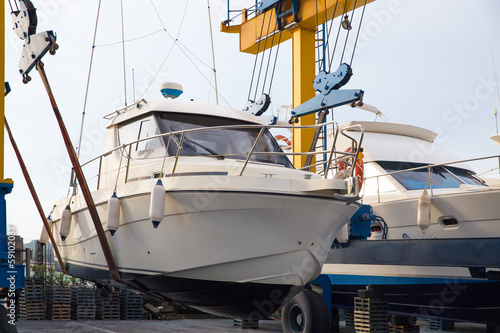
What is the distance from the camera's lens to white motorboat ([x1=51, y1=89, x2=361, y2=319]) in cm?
618

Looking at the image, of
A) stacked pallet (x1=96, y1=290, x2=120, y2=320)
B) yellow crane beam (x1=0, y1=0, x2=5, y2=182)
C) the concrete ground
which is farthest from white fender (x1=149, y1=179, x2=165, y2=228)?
stacked pallet (x1=96, y1=290, x2=120, y2=320)

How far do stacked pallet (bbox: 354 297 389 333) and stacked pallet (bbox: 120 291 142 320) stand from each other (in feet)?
17.6

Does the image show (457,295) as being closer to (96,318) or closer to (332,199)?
(332,199)

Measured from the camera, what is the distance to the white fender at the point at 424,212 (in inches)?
316

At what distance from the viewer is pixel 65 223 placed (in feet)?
26.7

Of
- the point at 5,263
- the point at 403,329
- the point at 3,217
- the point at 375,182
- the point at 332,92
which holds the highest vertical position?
the point at 332,92

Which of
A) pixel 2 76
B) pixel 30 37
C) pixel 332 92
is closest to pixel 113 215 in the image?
pixel 2 76

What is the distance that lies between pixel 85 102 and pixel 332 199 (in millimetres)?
4563

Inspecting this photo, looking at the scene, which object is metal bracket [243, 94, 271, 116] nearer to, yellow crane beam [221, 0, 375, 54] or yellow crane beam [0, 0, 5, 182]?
yellow crane beam [221, 0, 375, 54]

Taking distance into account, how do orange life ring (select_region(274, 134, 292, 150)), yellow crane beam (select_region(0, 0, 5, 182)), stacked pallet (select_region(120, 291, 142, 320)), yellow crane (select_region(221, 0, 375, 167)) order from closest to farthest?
1. yellow crane beam (select_region(0, 0, 5, 182))
2. stacked pallet (select_region(120, 291, 142, 320))
3. yellow crane (select_region(221, 0, 375, 167))
4. orange life ring (select_region(274, 134, 292, 150))

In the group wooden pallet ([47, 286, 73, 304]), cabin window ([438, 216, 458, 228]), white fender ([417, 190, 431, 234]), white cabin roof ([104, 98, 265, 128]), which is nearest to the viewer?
white cabin roof ([104, 98, 265, 128])

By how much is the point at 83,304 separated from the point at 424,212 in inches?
286

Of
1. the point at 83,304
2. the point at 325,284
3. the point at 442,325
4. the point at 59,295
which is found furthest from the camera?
the point at 83,304

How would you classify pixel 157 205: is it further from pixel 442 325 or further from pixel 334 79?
pixel 442 325
